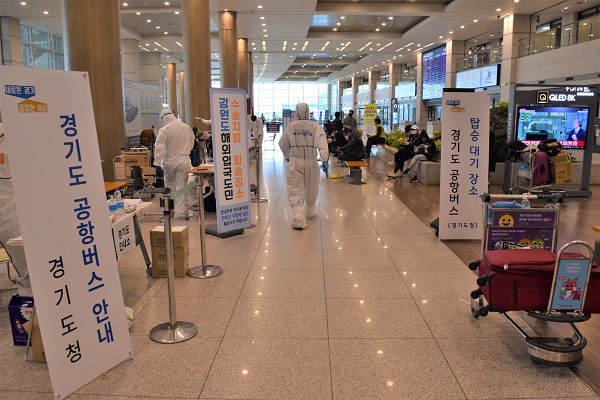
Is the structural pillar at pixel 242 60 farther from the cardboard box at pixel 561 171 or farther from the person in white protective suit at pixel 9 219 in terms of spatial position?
the person in white protective suit at pixel 9 219

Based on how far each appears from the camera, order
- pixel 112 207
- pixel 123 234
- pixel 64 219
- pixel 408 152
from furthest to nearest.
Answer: pixel 408 152 → pixel 112 207 → pixel 123 234 → pixel 64 219

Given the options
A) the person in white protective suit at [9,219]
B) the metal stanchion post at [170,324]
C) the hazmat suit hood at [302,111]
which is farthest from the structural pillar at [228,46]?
the metal stanchion post at [170,324]

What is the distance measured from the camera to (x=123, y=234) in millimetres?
4457

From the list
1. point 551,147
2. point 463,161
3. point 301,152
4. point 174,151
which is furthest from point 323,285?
point 551,147

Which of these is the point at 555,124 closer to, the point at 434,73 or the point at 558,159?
the point at 558,159

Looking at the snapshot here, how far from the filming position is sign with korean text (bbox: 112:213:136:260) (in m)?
4.24

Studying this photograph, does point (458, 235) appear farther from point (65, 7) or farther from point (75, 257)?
point (65, 7)

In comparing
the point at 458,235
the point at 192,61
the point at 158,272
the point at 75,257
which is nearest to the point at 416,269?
the point at 458,235

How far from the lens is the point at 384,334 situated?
382 cm

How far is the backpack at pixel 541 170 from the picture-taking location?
32.0 feet

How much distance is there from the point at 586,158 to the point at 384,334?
8528mm

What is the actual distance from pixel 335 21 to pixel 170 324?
68.6 ft

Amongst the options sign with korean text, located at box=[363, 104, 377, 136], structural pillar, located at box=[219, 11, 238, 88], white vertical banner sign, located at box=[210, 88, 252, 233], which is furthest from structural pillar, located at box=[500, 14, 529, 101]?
white vertical banner sign, located at box=[210, 88, 252, 233]

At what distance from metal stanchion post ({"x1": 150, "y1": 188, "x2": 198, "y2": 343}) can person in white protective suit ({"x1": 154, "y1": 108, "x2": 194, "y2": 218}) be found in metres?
4.36
